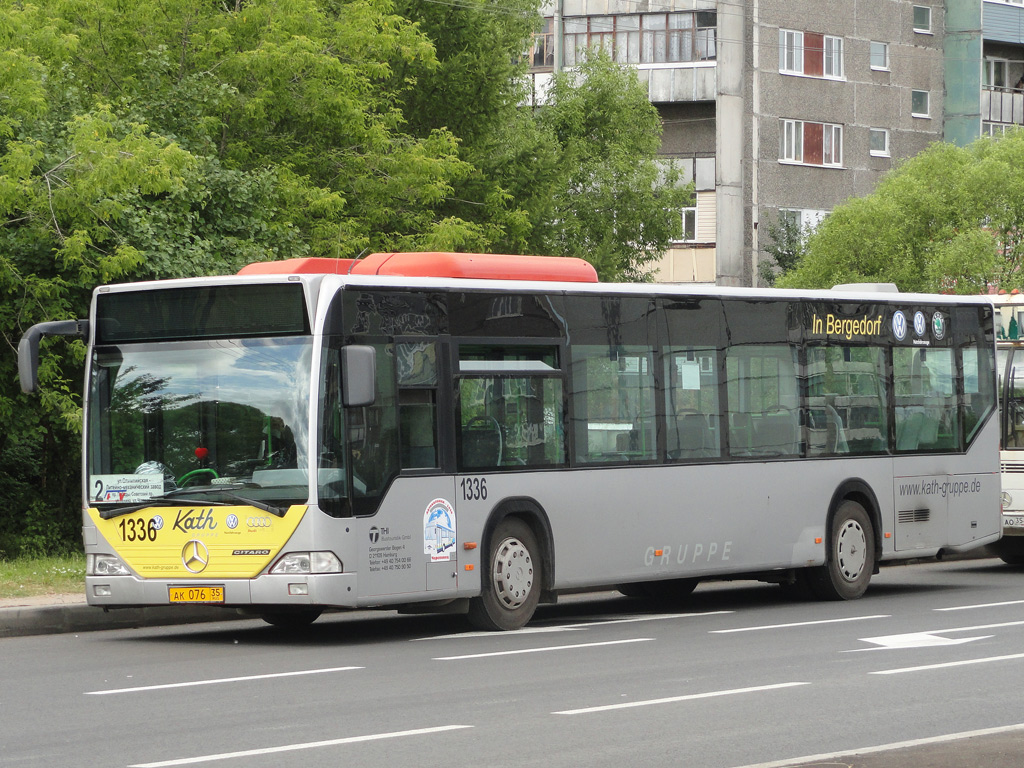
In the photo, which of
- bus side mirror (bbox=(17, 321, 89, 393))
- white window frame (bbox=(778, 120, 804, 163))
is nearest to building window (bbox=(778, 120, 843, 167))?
white window frame (bbox=(778, 120, 804, 163))

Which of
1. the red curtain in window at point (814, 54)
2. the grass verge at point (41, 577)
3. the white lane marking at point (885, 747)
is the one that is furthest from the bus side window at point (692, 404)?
the red curtain in window at point (814, 54)

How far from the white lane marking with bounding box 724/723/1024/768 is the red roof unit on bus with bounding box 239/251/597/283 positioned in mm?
6907

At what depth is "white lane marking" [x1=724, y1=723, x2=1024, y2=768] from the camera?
312 inches

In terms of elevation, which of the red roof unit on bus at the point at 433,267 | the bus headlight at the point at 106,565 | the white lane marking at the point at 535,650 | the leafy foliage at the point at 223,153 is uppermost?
the leafy foliage at the point at 223,153

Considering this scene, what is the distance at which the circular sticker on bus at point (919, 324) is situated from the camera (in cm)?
1919

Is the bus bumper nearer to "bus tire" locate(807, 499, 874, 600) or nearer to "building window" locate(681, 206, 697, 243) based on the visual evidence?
"bus tire" locate(807, 499, 874, 600)

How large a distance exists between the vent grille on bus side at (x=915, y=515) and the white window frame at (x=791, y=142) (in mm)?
35580

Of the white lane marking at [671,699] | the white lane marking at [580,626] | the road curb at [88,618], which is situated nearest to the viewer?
the white lane marking at [671,699]

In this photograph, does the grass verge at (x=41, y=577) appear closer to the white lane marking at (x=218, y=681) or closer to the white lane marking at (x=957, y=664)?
the white lane marking at (x=218, y=681)

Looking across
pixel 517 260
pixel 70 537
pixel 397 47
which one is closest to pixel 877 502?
pixel 517 260

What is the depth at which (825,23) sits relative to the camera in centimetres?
5438

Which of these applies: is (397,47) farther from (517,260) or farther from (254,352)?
(254,352)

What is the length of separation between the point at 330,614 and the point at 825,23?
4046 centimetres

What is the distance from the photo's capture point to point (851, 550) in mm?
18266
